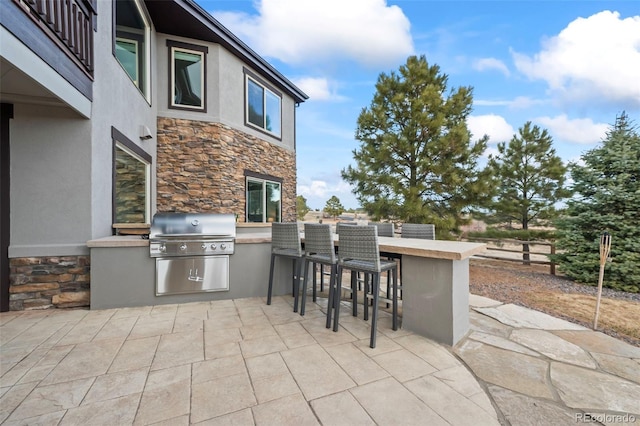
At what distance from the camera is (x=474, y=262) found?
8562 millimetres

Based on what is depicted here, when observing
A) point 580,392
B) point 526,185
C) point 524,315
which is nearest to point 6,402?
point 580,392

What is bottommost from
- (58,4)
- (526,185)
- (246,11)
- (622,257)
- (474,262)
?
(474,262)

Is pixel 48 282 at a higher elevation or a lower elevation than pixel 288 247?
lower

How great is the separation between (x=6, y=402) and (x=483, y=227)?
10.3 metres

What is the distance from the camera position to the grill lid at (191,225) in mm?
3260

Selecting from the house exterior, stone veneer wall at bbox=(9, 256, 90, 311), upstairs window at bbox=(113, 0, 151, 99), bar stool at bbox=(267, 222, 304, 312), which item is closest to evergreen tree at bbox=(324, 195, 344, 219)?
the house exterior

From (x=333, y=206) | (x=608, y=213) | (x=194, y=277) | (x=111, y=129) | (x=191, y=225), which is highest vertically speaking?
(x=111, y=129)

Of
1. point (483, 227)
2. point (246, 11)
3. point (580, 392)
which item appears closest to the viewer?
point (580, 392)

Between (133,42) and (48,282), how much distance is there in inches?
163

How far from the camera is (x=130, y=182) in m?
4.54

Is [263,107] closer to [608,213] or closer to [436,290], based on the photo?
[436,290]

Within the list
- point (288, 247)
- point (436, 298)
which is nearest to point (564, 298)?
point (436, 298)

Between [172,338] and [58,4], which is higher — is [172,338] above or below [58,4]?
below

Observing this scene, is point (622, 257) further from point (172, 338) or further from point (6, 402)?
point (6, 402)
